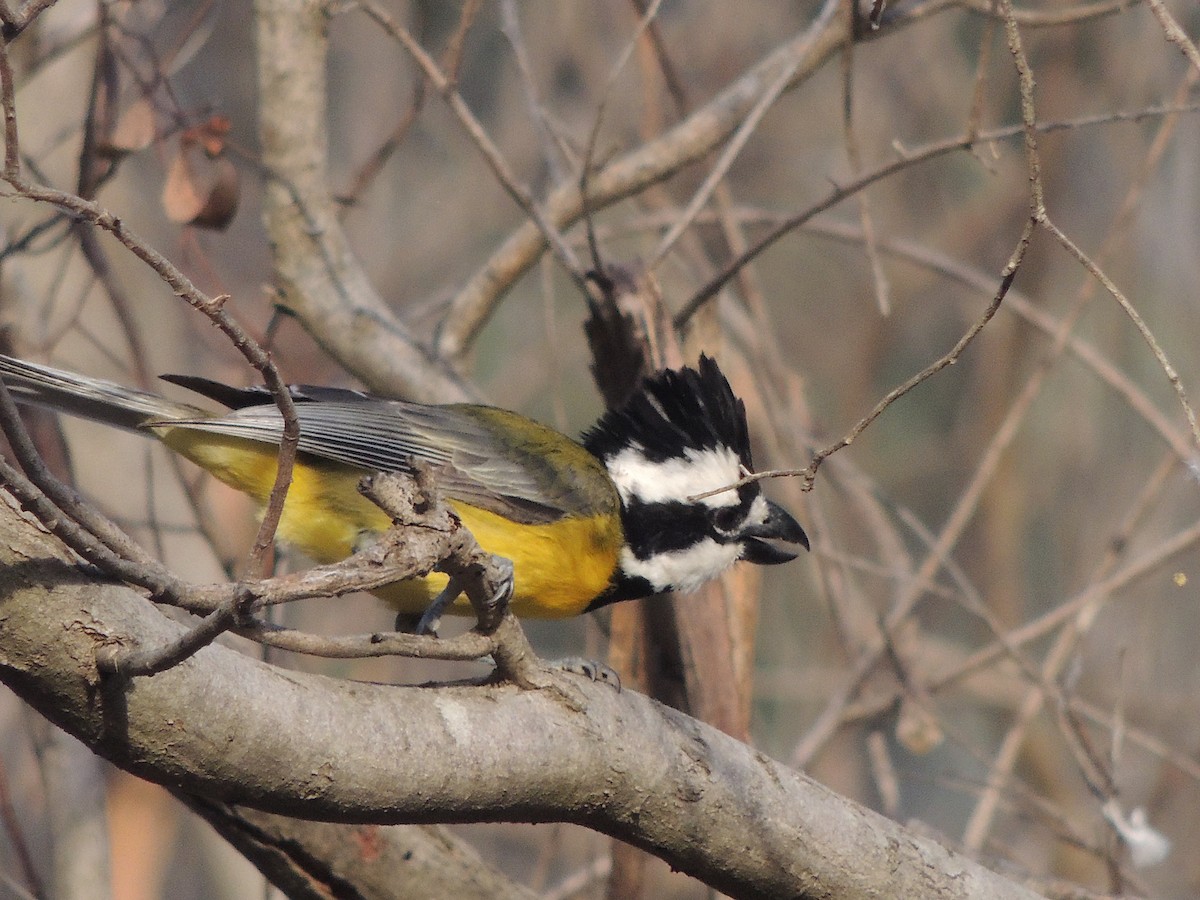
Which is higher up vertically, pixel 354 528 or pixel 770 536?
pixel 770 536

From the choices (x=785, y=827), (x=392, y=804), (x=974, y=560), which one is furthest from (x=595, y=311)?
(x=974, y=560)

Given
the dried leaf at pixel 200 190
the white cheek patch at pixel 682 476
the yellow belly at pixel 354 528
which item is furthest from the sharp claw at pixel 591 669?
the dried leaf at pixel 200 190

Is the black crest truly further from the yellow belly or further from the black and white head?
the yellow belly

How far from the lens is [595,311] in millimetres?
3490

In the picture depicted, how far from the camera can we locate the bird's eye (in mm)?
3545

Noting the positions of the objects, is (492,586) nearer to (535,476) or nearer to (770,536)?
(535,476)

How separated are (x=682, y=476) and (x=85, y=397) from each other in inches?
60.6

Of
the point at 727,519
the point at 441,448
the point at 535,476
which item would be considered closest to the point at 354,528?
the point at 441,448

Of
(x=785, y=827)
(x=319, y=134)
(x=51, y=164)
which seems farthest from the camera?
(x=51, y=164)

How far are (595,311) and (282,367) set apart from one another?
2.18 m

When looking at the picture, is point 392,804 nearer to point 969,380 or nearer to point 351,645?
point 351,645

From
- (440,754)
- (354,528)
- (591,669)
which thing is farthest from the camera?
(354,528)

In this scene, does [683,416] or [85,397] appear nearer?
[85,397]

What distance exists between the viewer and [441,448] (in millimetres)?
3477
